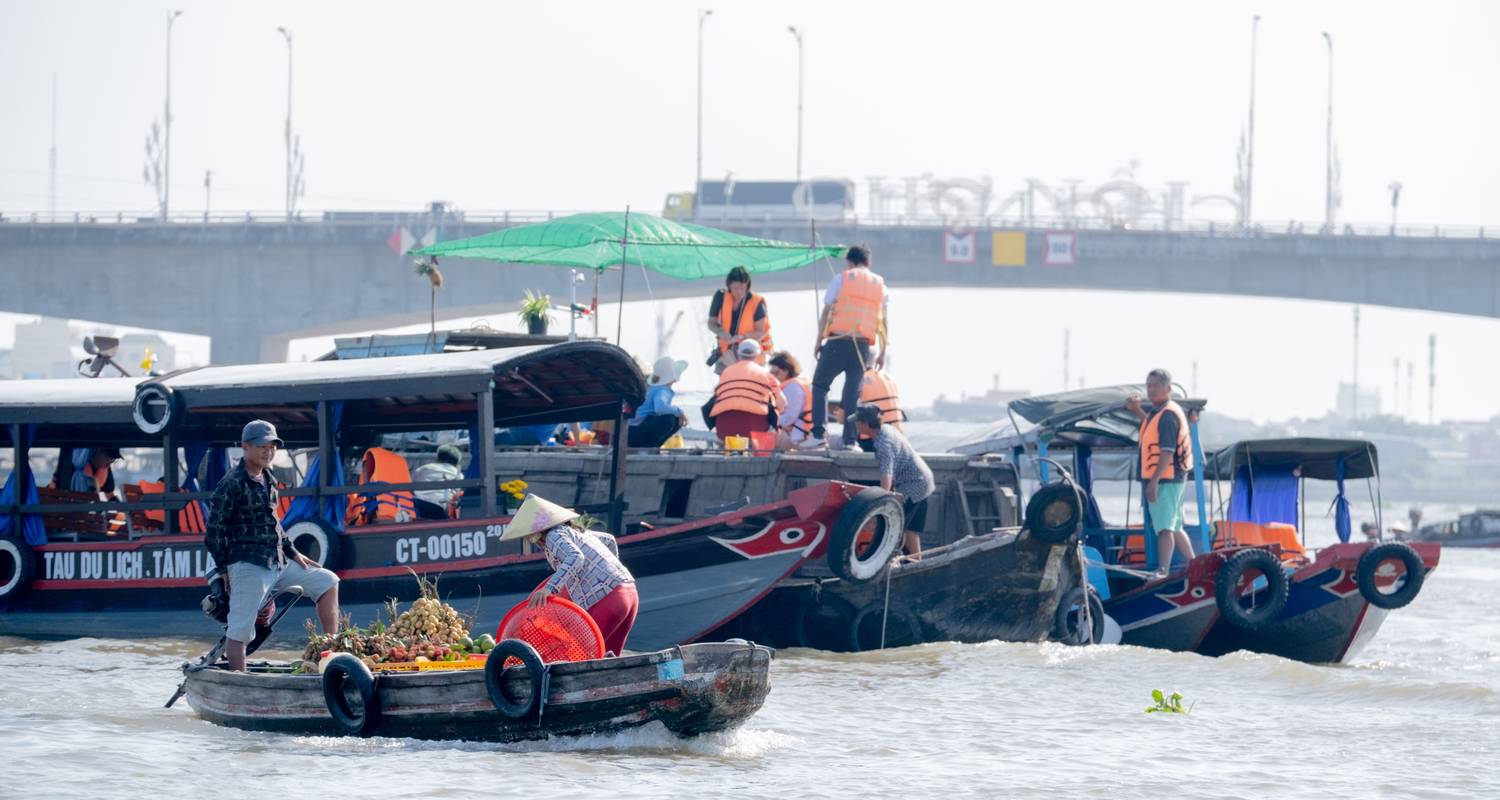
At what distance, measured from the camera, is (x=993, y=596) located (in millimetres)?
15148

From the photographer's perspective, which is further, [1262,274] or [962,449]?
[1262,274]

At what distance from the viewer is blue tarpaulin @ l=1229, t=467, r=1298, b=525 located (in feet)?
66.9

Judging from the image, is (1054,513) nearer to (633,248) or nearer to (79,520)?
(633,248)

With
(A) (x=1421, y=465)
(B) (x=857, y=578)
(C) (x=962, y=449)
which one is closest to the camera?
(B) (x=857, y=578)

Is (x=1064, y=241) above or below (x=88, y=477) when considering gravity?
above

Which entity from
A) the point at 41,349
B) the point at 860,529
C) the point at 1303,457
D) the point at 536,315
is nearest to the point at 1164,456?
the point at 860,529

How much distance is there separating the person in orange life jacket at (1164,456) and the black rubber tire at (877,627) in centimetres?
290

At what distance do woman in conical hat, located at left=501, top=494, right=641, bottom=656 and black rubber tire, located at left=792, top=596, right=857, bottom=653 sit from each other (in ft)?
15.1

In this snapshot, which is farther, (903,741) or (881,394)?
(881,394)

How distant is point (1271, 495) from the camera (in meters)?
20.5

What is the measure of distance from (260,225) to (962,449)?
34.9 metres

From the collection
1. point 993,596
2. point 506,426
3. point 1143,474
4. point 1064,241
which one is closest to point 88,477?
point 506,426

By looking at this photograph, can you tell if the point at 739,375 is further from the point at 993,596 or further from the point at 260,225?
the point at 260,225

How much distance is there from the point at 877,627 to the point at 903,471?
4.00ft
